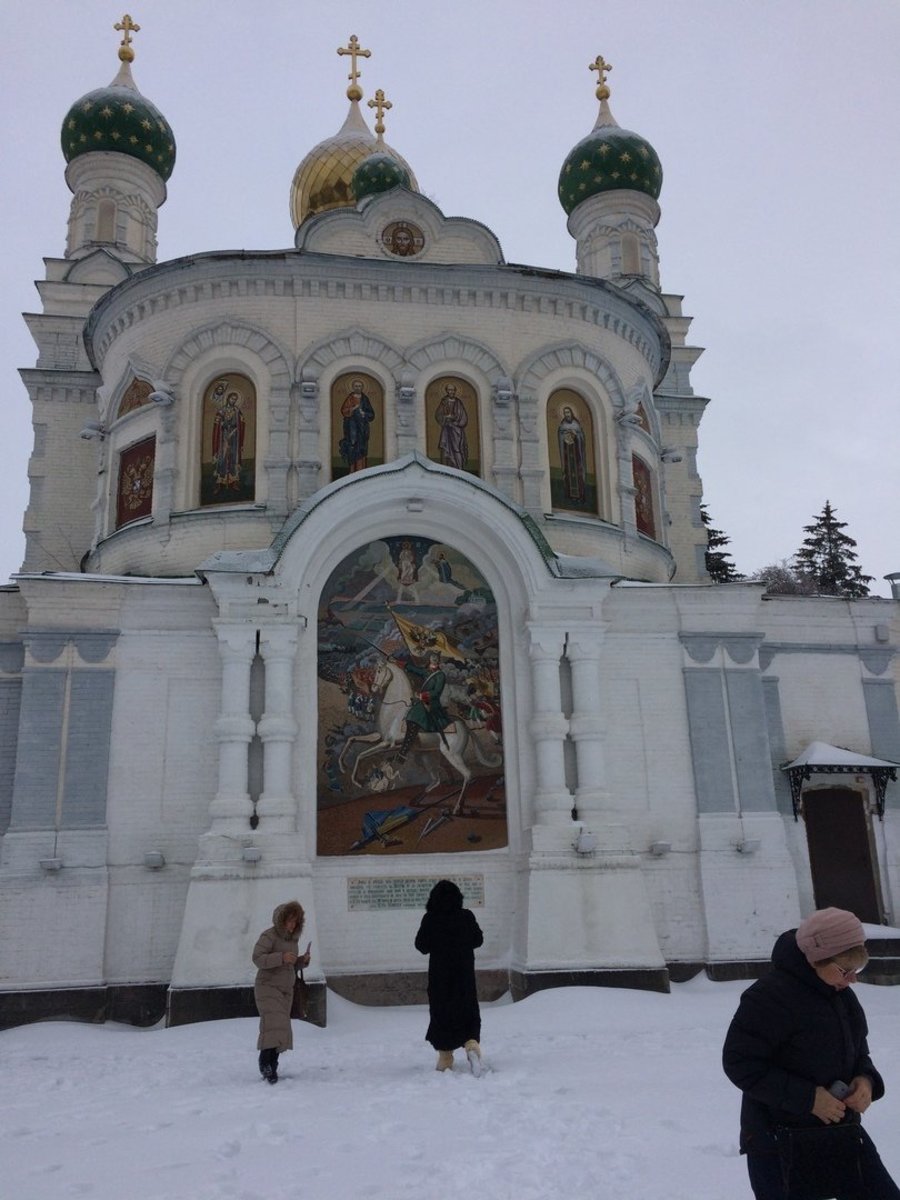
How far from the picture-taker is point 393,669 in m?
11.3

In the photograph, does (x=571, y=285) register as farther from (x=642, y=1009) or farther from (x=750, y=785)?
(x=642, y=1009)

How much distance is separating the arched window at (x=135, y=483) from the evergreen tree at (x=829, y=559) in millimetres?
26583

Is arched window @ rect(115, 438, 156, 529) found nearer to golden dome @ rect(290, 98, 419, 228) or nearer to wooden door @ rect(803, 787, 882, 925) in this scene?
golden dome @ rect(290, 98, 419, 228)

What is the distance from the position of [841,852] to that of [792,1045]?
1063cm

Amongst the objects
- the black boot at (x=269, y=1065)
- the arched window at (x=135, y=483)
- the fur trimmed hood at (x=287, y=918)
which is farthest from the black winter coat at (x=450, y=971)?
the arched window at (x=135, y=483)

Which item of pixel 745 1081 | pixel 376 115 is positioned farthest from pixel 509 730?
pixel 376 115

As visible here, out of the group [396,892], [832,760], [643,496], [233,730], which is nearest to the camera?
[233,730]

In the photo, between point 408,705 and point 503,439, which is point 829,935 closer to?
point 408,705

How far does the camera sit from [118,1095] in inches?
252

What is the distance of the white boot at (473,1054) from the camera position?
6488mm

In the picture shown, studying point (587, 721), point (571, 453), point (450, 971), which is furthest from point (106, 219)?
point (450, 971)

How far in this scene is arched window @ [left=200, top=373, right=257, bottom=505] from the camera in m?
12.9

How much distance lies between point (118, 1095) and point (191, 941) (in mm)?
3316

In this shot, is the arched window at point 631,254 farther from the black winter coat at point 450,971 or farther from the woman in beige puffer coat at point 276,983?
the woman in beige puffer coat at point 276,983
